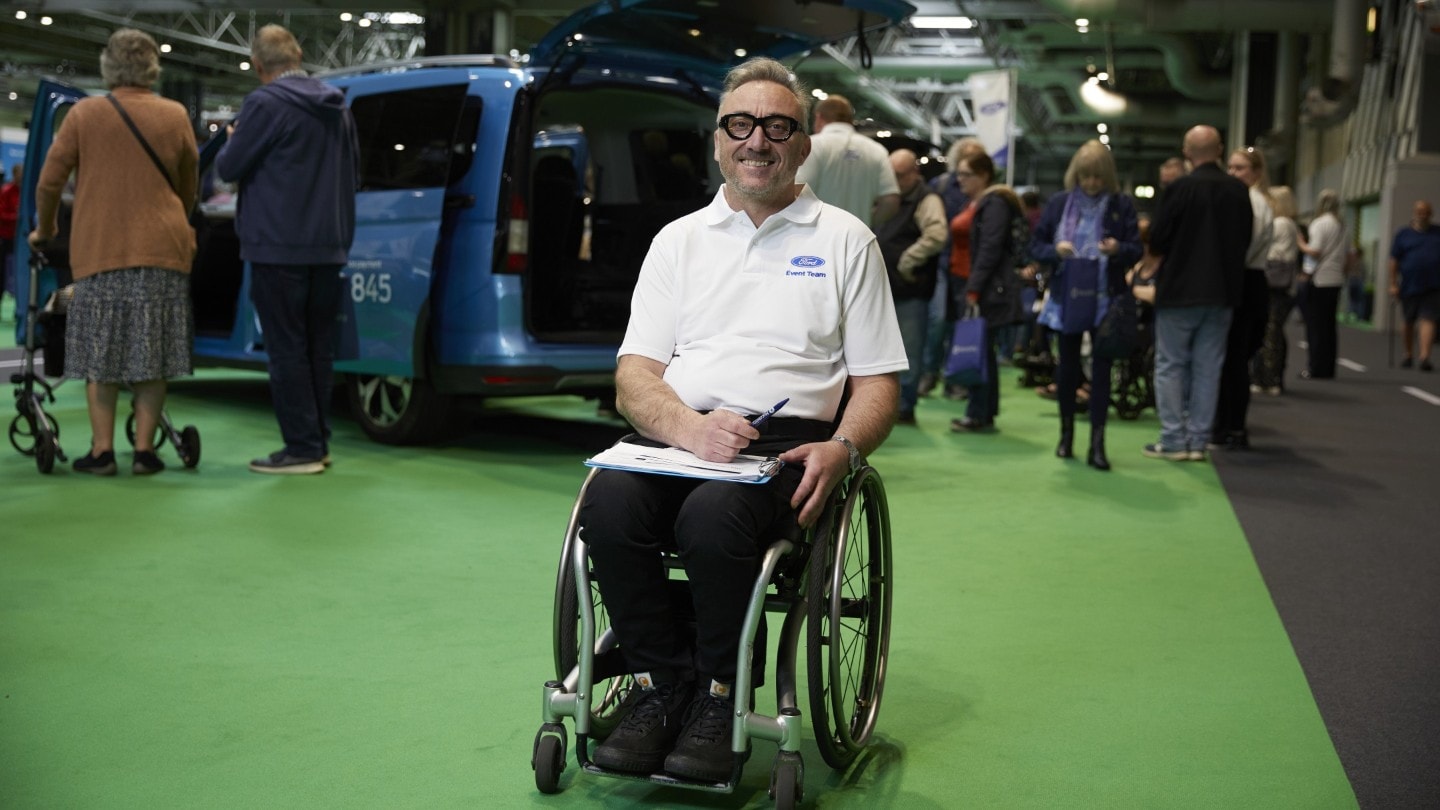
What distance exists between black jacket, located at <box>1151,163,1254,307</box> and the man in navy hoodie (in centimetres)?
404

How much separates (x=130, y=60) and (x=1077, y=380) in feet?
15.4

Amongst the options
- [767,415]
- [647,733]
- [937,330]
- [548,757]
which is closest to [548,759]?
[548,757]

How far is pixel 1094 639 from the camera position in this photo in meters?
4.20

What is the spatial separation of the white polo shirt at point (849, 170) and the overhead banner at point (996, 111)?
10030 mm

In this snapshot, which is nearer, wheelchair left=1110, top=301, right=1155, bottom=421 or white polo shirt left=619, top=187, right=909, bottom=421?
white polo shirt left=619, top=187, right=909, bottom=421

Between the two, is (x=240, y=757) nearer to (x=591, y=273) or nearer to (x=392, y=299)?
(x=392, y=299)

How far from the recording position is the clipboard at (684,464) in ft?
8.61

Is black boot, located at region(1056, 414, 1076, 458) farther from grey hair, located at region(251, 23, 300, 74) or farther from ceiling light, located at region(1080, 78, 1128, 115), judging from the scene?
ceiling light, located at region(1080, 78, 1128, 115)

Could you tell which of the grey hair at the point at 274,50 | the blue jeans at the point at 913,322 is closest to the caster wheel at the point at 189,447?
the grey hair at the point at 274,50

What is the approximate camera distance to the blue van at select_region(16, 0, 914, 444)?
21.0 ft

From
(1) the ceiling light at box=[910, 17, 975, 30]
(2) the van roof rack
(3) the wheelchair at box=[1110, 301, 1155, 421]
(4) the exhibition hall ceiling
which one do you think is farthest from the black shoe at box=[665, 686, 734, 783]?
(1) the ceiling light at box=[910, 17, 975, 30]

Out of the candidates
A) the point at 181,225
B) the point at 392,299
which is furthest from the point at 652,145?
the point at 181,225

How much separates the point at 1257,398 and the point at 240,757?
10.2 metres

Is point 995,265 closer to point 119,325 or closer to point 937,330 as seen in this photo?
point 937,330
